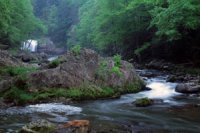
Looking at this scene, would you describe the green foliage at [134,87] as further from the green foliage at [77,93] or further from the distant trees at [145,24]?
the distant trees at [145,24]

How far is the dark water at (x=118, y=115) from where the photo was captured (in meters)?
11.9

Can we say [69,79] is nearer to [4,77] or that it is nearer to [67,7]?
[4,77]

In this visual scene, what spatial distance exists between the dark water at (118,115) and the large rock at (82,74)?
1.68 metres

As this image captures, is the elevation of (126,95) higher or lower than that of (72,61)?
lower

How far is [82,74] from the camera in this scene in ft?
Answer: 59.8

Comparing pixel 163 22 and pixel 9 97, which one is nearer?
pixel 9 97

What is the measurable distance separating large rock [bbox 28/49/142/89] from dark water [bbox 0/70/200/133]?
1677mm

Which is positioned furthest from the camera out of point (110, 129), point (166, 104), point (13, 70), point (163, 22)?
point (163, 22)

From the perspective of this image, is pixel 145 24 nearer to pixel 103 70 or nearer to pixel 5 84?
pixel 103 70

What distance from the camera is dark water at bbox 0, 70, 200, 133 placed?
11852 millimetres

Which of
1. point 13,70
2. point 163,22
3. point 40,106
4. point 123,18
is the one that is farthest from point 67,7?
point 40,106

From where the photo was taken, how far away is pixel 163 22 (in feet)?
99.4

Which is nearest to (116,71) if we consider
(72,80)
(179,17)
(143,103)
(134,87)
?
(134,87)

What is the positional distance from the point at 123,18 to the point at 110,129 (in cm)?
3402
